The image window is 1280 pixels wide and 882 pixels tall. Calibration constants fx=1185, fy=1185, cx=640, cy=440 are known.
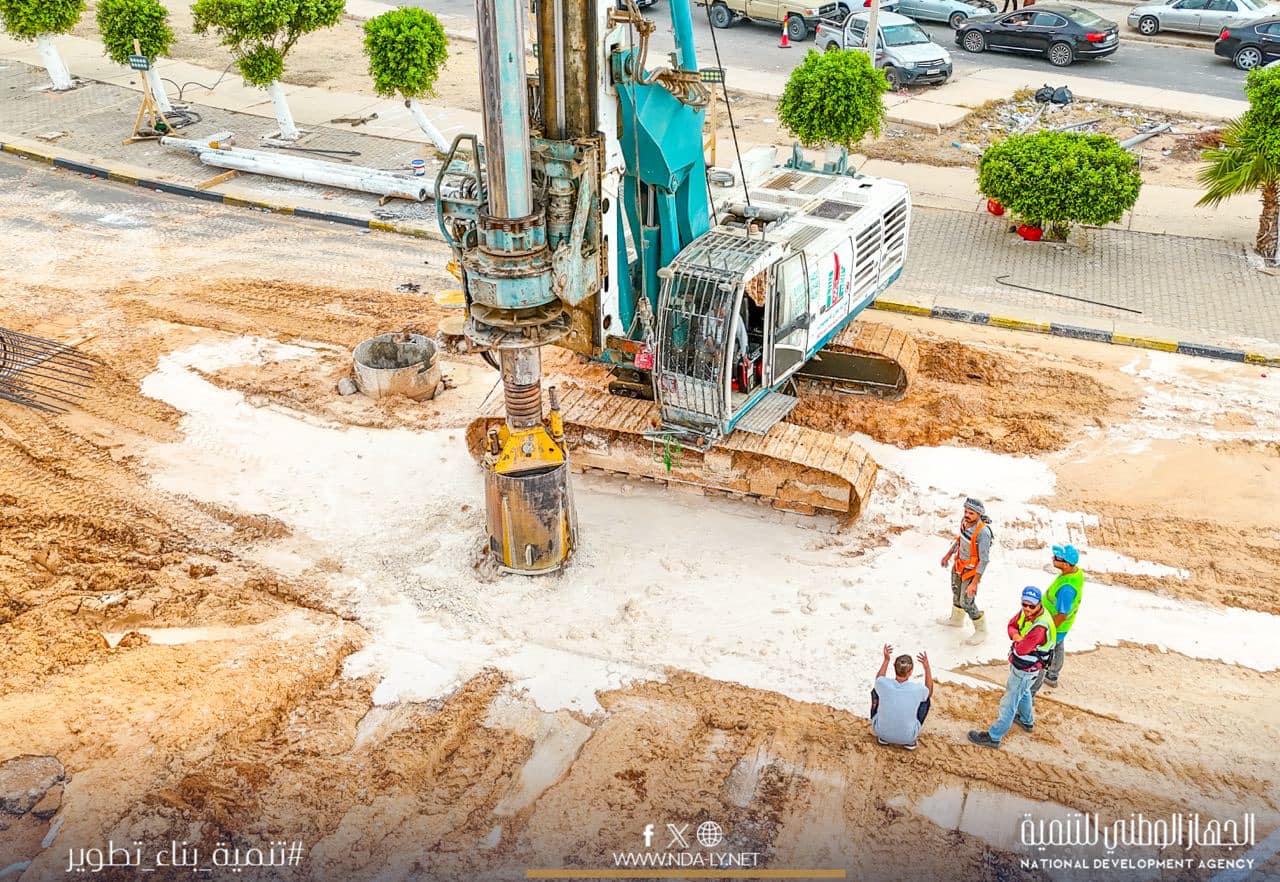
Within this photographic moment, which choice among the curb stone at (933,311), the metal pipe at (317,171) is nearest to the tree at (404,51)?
the metal pipe at (317,171)

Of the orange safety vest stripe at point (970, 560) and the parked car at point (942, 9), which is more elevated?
the parked car at point (942, 9)

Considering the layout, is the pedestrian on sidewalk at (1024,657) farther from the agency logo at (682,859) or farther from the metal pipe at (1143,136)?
the metal pipe at (1143,136)

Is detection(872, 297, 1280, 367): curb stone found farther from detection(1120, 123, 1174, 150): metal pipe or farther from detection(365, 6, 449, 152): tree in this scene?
detection(365, 6, 449, 152): tree

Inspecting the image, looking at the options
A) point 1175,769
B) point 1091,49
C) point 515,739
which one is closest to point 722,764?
point 515,739

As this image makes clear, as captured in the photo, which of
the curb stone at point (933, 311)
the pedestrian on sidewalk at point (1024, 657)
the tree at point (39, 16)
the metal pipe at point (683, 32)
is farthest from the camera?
the tree at point (39, 16)

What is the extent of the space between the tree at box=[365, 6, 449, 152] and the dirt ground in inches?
229

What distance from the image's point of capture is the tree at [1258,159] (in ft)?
50.9

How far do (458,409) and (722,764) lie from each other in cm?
594

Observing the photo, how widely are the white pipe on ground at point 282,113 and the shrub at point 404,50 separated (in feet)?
7.57

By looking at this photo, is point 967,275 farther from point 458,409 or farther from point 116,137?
point 116,137

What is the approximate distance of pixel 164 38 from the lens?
20.5 meters

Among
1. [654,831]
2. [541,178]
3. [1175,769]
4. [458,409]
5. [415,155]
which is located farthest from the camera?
[415,155]

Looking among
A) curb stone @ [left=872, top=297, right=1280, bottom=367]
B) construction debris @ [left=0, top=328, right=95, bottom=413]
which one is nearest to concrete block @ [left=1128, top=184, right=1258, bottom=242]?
curb stone @ [left=872, top=297, right=1280, bottom=367]

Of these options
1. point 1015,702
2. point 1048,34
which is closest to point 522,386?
point 1015,702
